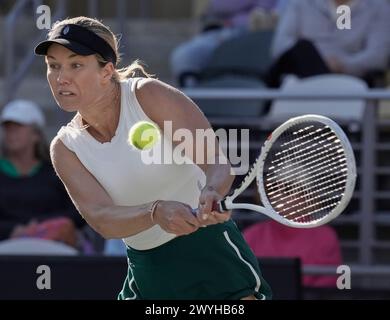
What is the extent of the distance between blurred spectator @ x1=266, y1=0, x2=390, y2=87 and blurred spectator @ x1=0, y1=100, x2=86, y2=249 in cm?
136

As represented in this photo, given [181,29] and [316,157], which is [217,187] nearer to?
[316,157]

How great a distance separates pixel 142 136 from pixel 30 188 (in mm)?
2994

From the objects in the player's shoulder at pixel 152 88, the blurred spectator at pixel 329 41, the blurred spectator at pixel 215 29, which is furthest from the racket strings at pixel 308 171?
the blurred spectator at pixel 215 29

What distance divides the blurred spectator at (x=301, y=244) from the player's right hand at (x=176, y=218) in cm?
245

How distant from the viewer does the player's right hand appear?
3475mm

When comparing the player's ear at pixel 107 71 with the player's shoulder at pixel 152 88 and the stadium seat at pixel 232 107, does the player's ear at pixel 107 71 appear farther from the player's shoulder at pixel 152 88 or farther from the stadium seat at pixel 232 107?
the stadium seat at pixel 232 107

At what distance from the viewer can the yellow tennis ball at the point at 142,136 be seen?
3602 mm

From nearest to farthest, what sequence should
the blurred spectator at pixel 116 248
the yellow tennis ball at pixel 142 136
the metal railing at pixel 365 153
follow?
the yellow tennis ball at pixel 142 136, the blurred spectator at pixel 116 248, the metal railing at pixel 365 153

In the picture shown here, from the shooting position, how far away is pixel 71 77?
3.72m

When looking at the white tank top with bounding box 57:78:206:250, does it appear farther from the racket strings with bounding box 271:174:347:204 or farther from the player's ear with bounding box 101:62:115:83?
the racket strings with bounding box 271:174:347:204

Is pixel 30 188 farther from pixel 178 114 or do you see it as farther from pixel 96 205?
pixel 178 114

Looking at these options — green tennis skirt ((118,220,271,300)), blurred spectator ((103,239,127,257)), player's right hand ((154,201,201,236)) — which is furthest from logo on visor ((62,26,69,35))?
blurred spectator ((103,239,127,257))

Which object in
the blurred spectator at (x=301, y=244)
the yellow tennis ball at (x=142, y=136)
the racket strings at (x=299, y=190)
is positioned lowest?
the blurred spectator at (x=301, y=244)

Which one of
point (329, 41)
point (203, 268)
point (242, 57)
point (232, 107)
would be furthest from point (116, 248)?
point (203, 268)
